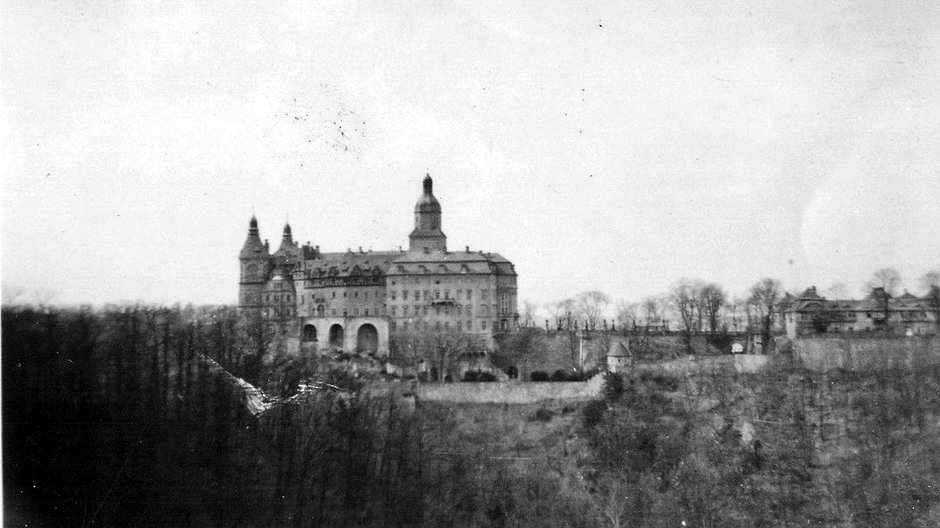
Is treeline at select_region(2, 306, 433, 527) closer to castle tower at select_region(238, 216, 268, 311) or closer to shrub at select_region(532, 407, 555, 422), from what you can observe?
shrub at select_region(532, 407, 555, 422)

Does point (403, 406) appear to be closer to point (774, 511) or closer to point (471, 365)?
point (471, 365)

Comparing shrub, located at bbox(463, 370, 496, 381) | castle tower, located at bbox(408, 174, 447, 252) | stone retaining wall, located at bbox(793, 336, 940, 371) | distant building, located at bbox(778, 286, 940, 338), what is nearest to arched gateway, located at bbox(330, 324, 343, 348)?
castle tower, located at bbox(408, 174, 447, 252)

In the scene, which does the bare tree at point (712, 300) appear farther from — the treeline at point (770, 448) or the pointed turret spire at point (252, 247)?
the pointed turret spire at point (252, 247)

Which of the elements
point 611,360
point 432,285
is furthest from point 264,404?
point 432,285

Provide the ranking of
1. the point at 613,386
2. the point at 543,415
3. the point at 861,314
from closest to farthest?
the point at 543,415
the point at 613,386
the point at 861,314

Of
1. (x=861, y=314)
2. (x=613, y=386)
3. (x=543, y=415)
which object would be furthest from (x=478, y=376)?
(x=861, y=314)

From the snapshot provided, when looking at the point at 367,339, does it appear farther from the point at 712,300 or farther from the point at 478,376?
the point at 712,300
